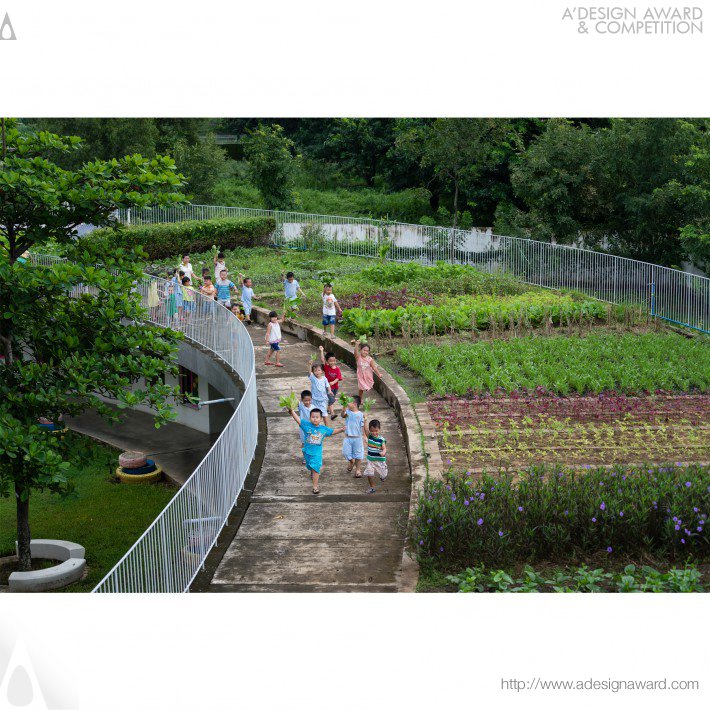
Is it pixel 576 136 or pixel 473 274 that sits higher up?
pixel 576 136

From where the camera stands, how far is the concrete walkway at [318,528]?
10.0 meters

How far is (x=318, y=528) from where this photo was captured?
11.2m

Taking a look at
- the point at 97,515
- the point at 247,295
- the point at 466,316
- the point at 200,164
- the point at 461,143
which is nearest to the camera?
the point at 97,515

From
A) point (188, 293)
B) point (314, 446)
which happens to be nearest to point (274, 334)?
point (188, 293)

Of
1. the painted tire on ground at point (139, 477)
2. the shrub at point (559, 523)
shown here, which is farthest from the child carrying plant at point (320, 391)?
the painted tire on ground at point (139, 477)

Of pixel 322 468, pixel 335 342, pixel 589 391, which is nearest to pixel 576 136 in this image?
pixel 335 342

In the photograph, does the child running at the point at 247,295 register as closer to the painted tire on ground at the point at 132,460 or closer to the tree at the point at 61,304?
the painted tire on ground at the point at 132,460

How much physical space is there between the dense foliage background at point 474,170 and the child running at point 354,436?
1121 cm

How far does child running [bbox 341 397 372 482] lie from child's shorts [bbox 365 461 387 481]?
0.35 metres

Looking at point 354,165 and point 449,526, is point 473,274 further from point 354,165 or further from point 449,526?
point 354,165

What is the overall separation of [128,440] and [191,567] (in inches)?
511

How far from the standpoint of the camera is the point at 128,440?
22.5 meters

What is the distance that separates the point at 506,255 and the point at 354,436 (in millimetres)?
14936

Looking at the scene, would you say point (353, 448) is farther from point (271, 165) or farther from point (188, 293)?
point (271, 165)
